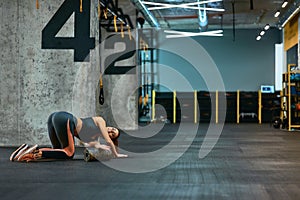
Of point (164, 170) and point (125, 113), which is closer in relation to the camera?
point (164, 170)

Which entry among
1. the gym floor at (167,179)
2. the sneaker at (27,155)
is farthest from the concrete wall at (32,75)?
the sneaker at (27,155)

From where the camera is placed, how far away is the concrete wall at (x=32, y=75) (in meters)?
9.08

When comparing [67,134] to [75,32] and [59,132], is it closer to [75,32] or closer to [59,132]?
[59,132]

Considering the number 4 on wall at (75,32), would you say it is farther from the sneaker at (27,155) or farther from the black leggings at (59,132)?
the sneaker at (27,155)

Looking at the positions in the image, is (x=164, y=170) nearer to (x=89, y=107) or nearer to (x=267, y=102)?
(x=89, y=107)

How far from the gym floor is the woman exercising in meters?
0.16

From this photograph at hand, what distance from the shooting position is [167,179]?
5191 mm

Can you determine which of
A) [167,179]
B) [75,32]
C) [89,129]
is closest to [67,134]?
[89,129]

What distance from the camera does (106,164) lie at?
6.44 metres

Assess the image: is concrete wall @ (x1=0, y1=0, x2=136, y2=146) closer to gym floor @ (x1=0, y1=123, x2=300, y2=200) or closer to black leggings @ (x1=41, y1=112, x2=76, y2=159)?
gym floor @ (x1=0, y1=123, x2=300, y2=200)

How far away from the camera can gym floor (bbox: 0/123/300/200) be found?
4298mm

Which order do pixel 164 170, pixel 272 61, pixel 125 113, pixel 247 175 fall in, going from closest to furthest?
1. pixel 247 175
2. pixel 164 170
3. pixel 125 113
4. pixel 272 61

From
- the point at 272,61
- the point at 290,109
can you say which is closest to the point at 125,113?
the point at 290,109

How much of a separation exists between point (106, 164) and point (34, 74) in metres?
3.24
